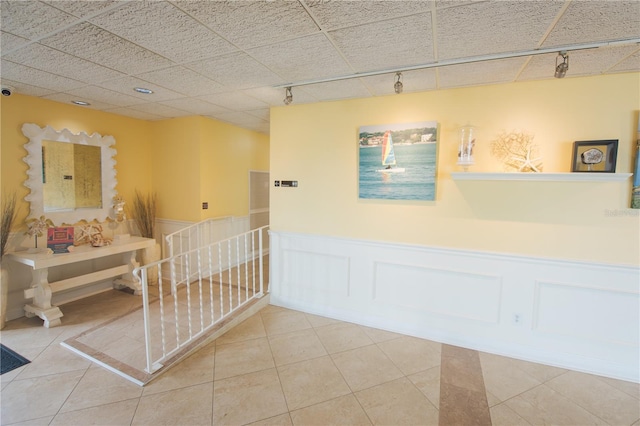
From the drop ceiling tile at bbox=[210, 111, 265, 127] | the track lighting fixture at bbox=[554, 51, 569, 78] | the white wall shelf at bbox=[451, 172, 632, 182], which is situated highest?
the drop ceiling tile at bbox=[210, 111, 265, 127]

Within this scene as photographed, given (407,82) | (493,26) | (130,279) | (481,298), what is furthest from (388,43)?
(130,279)

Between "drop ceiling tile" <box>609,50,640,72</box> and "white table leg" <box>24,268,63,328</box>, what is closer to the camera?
"drop ceiling tile" <box>609,50,640,72</box>

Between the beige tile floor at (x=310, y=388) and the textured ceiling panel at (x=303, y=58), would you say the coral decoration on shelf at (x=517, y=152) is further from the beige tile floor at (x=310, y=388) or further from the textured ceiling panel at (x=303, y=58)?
the beige tile floor at (x=310, y=388)

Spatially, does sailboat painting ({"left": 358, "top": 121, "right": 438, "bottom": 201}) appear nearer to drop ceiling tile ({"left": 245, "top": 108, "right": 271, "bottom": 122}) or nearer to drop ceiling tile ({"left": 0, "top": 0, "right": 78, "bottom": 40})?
drop ceiling tile ({"left": 245, "top": 108, "right": 271, "bottom": 122})

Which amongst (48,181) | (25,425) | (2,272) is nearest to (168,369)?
(25,425)

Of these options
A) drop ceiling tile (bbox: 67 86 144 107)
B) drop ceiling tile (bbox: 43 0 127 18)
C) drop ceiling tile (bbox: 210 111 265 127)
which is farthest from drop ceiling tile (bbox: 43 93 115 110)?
drop ceiling tile (bbox: 43 0 127 18)

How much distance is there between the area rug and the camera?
7.73 ft

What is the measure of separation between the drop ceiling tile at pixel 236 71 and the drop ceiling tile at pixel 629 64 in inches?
106

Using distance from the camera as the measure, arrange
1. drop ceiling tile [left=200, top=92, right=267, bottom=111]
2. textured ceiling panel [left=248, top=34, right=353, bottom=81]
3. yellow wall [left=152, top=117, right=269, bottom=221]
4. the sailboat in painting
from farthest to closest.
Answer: yellow wall [left=152, top=117, right=269, bottom=221]
drop ceiling tile [left=200, top=92, right=267, bottom=111]
the sailboat in painting
textured ceiling panel [left=248, top=34, right=353, bottom=81]

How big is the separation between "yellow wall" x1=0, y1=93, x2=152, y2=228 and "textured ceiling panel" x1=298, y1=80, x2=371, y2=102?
9.43 ft

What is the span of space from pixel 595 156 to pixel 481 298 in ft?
5.07

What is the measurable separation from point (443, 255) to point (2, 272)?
4560 millimetres

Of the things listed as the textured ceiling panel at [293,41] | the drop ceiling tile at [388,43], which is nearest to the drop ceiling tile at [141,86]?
the textured ceiling panel at [293,41]

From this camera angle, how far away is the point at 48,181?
3.41 metres
